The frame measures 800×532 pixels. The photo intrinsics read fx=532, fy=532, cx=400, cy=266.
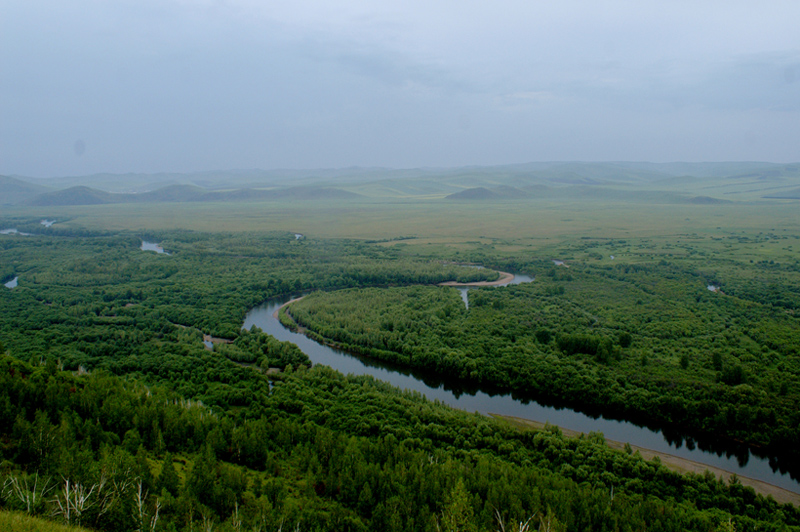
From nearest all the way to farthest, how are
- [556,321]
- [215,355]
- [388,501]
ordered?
1. [388,501]
2. [215,355]
3. [556,321]

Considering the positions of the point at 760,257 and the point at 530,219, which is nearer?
the point at 760,257

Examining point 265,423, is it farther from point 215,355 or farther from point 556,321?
point 556,321

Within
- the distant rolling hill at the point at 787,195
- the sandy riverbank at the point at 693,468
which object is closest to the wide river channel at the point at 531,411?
the sandy riverbank at the point at 693,468

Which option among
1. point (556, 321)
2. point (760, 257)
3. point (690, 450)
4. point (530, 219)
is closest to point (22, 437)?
point (690, 450)

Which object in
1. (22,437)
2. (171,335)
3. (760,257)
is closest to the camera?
(22,437)

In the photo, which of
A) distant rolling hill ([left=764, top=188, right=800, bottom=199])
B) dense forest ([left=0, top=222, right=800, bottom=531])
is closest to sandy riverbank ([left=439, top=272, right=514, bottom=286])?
dense forest ([left=0, top=222, right=800, bottom=531])

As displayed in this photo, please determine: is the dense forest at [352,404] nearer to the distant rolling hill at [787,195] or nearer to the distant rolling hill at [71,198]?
the distant rolling hill at [71,198]

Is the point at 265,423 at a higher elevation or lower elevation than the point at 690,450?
higher
